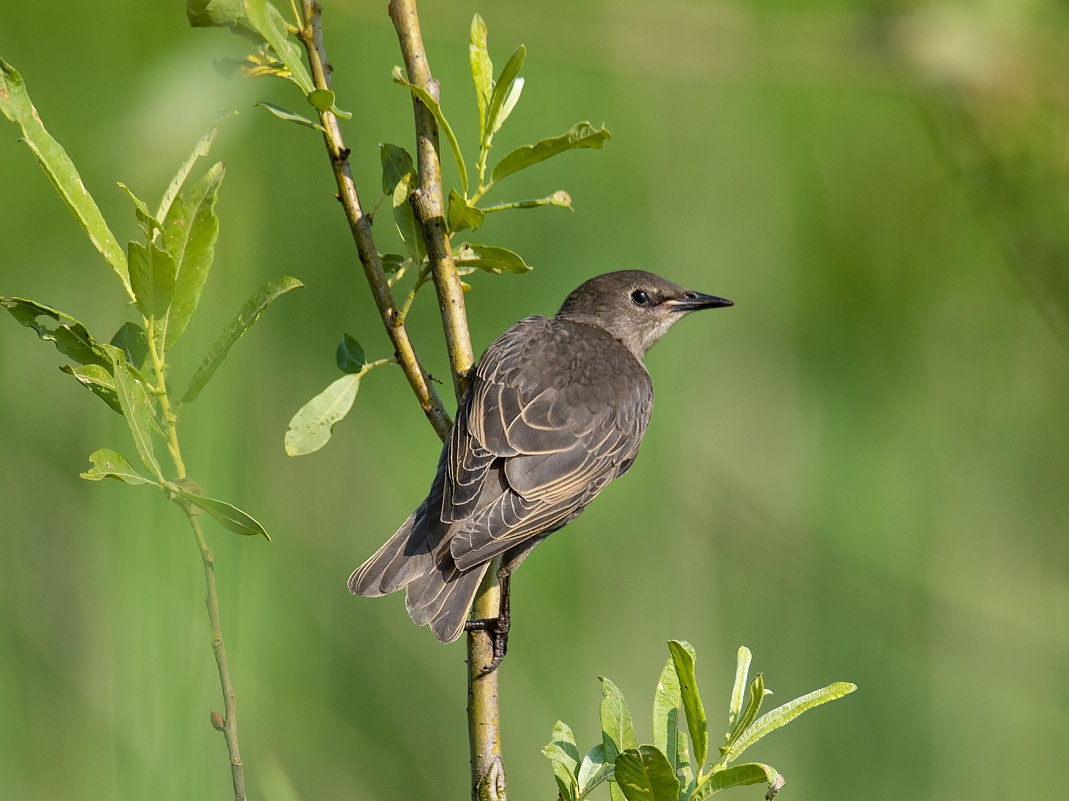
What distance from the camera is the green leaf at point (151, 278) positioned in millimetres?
1868

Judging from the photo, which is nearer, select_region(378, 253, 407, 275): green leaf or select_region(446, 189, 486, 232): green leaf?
select_region(446, 189, 486, 232): green leaf

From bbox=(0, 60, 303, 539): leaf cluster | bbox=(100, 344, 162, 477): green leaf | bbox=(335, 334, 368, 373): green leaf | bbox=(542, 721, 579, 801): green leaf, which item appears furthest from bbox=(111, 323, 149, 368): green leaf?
bbox=(542, 721, 579, 801): green leaf

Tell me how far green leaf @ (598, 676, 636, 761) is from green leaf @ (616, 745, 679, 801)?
0.46 feet

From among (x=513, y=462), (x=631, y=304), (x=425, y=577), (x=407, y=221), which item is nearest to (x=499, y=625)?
(x=425, y=577)

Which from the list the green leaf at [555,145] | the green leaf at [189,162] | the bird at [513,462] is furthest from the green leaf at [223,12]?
the bird at [513,462]

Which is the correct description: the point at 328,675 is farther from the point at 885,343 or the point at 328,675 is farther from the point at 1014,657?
the point at 885,343

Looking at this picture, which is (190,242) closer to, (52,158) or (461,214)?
(52,158)

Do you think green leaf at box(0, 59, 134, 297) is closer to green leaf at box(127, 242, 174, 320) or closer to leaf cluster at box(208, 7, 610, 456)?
green leaf at box(127, 242, 174, 320)

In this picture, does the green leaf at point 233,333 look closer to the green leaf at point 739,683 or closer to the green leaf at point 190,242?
the green leaf at point 190,242

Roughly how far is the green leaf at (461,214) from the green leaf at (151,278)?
710 mm

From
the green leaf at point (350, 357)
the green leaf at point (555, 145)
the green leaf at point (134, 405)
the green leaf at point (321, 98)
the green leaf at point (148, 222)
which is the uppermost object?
the green leaf at point (555, 145)

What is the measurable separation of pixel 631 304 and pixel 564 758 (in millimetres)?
3201

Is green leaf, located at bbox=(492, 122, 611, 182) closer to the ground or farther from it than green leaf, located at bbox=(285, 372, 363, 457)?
farther from it

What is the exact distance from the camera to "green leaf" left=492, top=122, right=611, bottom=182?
2336mm
